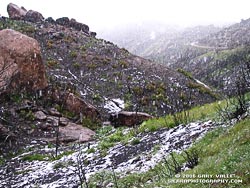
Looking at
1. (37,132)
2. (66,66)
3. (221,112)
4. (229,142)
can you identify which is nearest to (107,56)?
(66,66)

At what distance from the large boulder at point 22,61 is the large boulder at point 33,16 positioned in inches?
1401

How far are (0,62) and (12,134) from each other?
7706mm

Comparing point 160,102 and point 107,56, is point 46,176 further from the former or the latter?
point 107,56

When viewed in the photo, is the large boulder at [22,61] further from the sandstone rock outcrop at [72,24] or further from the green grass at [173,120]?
the sandstone rock outcrop at [72,24]

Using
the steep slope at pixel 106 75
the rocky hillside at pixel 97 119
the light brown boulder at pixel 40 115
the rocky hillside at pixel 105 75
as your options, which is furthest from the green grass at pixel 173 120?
the steep slope at pixel 106 75

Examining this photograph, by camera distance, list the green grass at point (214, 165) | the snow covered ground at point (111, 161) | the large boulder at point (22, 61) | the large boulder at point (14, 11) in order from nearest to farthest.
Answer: the green grass at point (214, 165) → the snow covered ground at point (111, 161) → the large boulder at point (22, 61) → the large boulder at point (14, 11)

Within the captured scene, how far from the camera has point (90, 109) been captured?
1241 inches

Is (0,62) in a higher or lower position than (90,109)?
higher

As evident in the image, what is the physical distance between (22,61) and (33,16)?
41.8m

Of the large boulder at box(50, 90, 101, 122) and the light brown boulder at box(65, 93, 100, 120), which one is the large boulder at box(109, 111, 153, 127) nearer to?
the large boulder at box(50, 90, 101, 122)

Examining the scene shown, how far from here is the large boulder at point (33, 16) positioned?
6648 cm

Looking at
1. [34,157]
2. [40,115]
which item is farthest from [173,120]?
[40,115]

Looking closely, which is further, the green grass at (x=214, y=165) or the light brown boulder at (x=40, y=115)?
the light brown boulder at (x=40, y=115)

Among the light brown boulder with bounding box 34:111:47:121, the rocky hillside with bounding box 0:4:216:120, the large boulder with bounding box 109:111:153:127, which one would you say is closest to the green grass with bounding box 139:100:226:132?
the large boulder with bounding box 109:111:153:127
